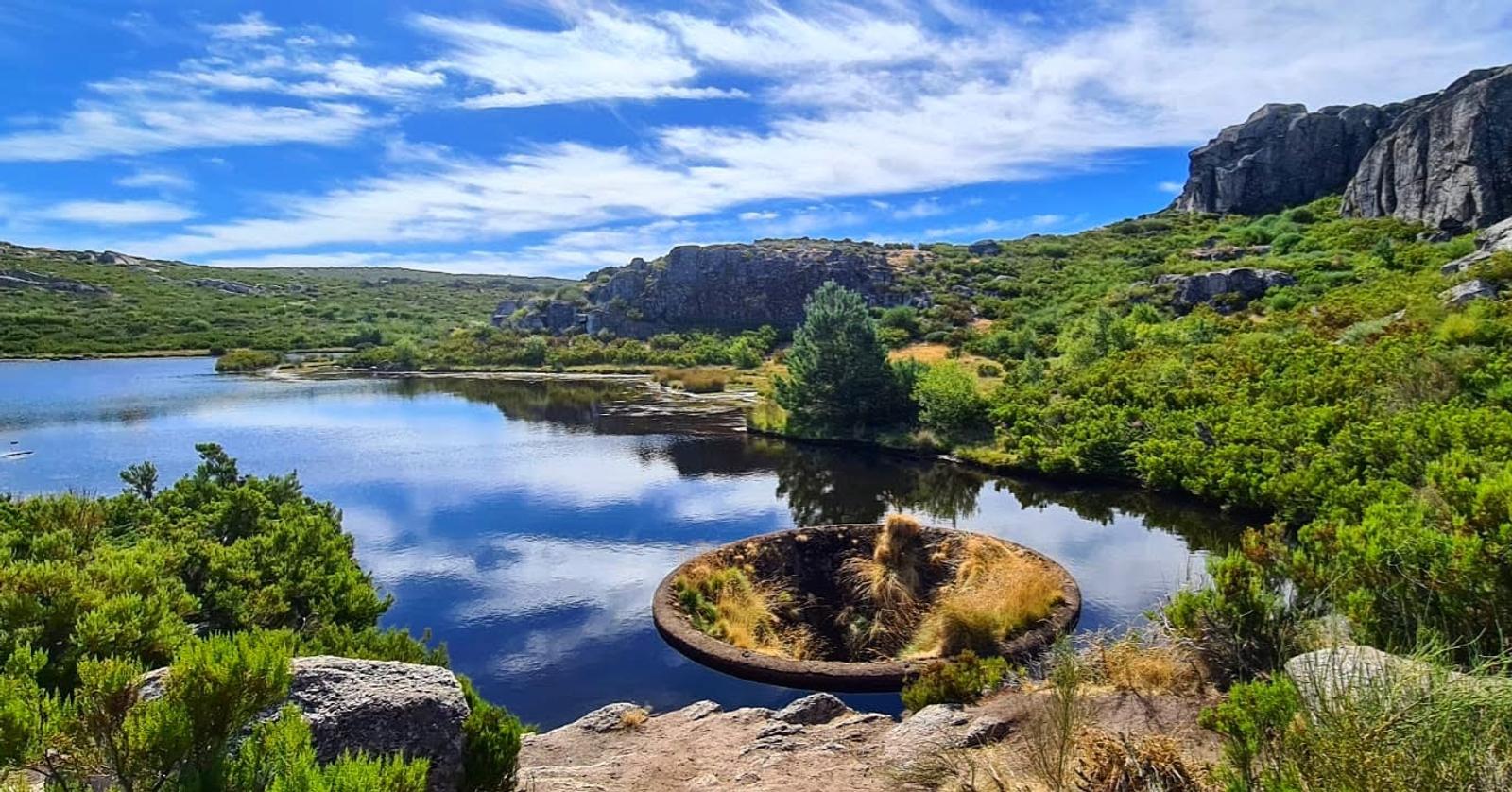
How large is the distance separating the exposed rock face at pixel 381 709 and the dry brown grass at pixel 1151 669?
23.5ft

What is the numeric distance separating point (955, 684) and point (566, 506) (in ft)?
52.4

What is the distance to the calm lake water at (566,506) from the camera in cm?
1395

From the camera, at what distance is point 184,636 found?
705 centimetres

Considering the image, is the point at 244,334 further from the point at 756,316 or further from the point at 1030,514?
the point at 1030,514

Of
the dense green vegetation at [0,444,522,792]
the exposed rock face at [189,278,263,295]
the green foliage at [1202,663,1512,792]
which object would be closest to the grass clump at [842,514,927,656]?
the dense green vegetation at [0,444,522,792]

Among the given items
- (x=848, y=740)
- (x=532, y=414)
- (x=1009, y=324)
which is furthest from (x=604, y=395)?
(x=848, y=740)

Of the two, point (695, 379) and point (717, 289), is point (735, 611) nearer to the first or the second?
point (695, 379)

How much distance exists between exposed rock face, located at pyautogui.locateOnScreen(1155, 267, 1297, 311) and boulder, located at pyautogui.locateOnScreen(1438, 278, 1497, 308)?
16.0 m

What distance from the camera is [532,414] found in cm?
4338

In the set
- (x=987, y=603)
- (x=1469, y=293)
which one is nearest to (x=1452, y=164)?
(x=1469, y=293)

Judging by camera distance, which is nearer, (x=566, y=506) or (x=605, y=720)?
(x=605, y=720)

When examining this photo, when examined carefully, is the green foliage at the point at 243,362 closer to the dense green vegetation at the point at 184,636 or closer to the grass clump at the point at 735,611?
the dense green vegetation at the point at 184,636

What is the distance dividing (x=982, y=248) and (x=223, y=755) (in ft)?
316

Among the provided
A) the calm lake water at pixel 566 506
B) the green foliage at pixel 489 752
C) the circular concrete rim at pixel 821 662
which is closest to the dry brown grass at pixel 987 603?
the circular concrete rim at pixel 821 662
